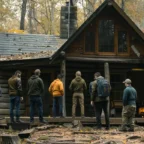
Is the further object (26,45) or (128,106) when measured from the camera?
(26,45)

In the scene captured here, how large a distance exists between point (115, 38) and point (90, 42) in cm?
132

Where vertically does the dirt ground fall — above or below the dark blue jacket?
below

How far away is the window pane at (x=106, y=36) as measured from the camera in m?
20.8

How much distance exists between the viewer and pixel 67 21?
2633 cm

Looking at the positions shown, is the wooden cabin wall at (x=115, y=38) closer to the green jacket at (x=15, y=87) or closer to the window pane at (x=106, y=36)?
the window pane at (x=106, y=36)

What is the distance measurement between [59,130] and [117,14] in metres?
8.34

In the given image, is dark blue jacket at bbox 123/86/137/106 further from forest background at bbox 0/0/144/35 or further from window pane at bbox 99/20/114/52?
forest background at bbox 0/0/144/35

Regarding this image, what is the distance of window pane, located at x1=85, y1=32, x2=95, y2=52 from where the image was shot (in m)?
20.7

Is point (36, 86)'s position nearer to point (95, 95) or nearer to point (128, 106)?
point (95, 95)

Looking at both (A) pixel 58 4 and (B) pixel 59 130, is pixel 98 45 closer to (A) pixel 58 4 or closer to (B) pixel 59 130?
(B) pixel 59 130

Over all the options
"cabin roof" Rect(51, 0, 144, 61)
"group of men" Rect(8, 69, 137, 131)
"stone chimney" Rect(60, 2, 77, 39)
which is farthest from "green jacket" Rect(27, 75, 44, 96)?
"stone chimney" Rect(60, 2, 77, 39)

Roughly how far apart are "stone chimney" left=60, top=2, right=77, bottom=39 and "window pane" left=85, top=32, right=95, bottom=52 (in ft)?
18.3

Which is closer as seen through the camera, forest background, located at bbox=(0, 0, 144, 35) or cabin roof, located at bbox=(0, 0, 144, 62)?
cabin roof, located at bbox=(0, 0, 144, 62)

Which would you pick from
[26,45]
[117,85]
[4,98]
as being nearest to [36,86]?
[4,98]
